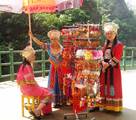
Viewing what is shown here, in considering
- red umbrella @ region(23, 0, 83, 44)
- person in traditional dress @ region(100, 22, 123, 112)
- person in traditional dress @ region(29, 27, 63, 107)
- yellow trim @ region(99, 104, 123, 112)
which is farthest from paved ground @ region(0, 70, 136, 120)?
red umbrella @ region(23, 0, 83, 44)

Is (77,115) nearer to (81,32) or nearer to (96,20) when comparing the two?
(81,32)

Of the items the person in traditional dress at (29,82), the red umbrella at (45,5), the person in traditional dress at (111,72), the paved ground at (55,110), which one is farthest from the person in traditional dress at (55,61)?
the person in traditional dress at (111,72)

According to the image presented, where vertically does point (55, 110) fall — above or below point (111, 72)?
below

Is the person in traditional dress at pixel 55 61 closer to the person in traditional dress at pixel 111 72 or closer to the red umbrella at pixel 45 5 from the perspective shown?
the red umbrella at pixel 45 5

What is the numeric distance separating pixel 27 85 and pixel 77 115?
95cm

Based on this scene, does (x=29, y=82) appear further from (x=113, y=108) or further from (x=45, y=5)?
(x=45, y=5)

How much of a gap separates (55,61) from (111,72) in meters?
1.03

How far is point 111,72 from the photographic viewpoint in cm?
663

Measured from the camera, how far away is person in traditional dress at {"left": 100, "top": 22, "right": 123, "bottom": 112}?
21.2ft

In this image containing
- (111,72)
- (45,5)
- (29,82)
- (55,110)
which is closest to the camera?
(29,82)

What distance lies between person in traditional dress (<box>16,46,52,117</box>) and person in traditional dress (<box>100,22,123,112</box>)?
1086 millimetres

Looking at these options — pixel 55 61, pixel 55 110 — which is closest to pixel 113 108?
pixel 55 110

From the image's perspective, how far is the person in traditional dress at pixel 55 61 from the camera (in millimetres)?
6797

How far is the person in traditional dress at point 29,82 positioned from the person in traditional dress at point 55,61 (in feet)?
2.19
